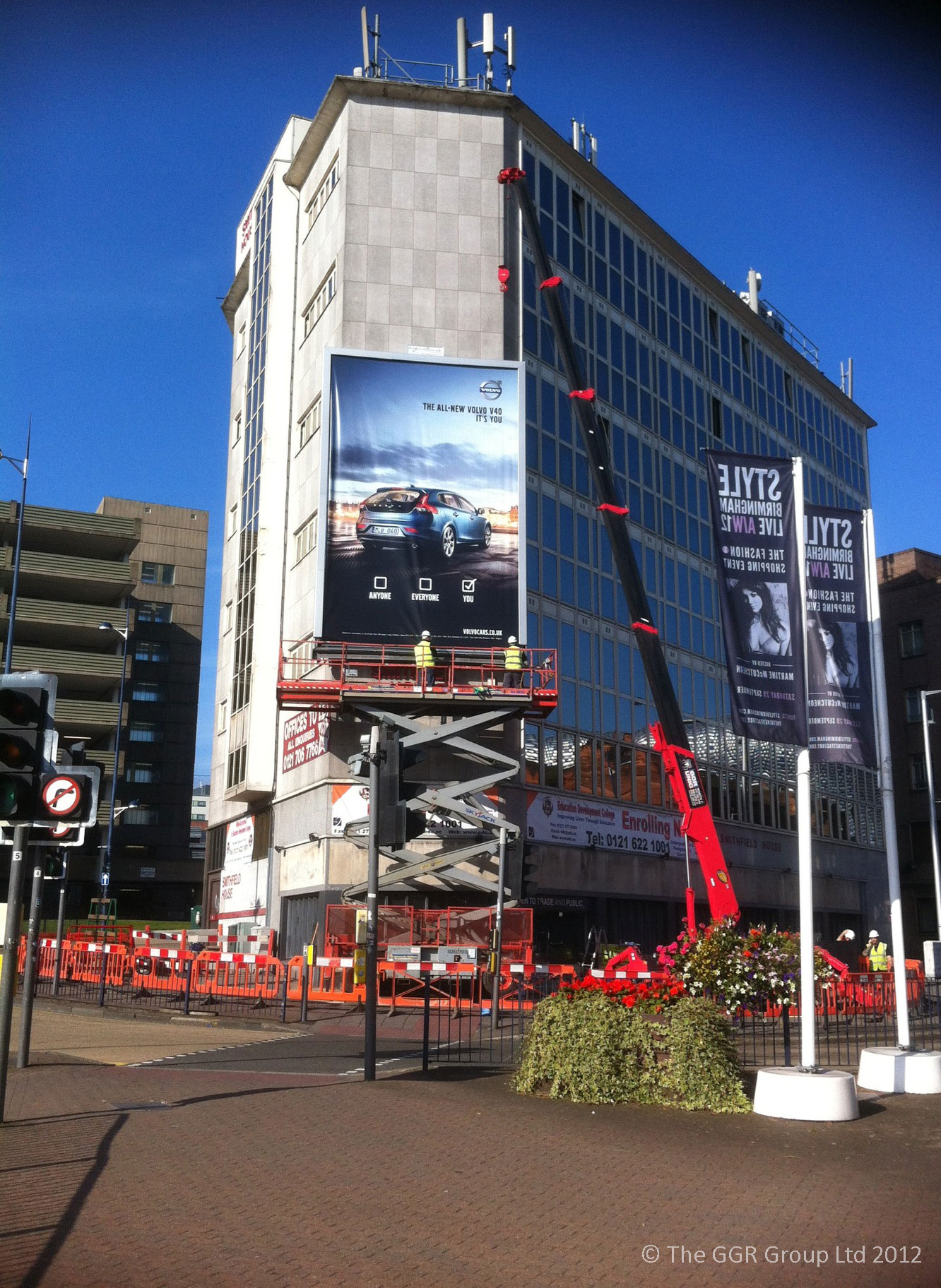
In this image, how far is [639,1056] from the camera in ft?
40.9

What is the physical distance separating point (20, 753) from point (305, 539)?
2842cm

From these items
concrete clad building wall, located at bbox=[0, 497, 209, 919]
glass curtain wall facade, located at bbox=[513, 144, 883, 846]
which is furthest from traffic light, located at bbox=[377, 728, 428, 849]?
concrete clad building wall, located at bbox=[0, 497, 209, 919]

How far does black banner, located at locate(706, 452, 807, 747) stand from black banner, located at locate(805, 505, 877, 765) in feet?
1.28

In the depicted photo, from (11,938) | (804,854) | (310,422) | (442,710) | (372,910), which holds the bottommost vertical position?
(11,938)

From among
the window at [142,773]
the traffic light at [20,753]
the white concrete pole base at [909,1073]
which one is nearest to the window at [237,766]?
the white concrete pole base at [909,1073]

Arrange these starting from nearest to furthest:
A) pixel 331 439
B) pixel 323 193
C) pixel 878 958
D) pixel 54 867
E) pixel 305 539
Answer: pixel 54 867 < pixel 878 958 < pixel 331 439 < pixel 305 539 < pixel 323 193

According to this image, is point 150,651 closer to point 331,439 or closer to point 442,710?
point 331,439

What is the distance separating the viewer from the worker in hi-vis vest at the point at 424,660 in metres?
31.5

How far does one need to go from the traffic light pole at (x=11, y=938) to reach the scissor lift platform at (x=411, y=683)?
19.9m

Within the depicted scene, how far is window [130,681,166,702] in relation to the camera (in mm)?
103188

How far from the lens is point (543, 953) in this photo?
117 feet

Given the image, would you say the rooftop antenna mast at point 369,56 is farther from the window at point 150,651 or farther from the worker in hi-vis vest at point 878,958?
the window at point 150,651

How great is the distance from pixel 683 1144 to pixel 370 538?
2388 cm

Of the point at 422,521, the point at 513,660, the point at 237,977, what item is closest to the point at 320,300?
the point at 422,521
